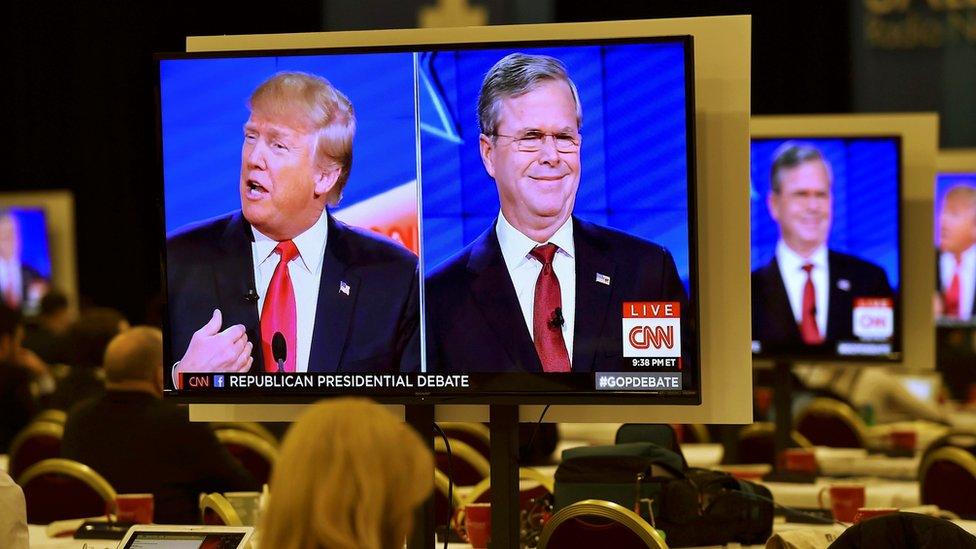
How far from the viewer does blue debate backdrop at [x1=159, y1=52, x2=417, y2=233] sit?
346 centimetres

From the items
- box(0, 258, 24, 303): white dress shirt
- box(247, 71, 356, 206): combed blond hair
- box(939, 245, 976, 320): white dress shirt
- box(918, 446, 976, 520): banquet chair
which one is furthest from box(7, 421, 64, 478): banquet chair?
box(0, 258, 24, 303): white dress shirt

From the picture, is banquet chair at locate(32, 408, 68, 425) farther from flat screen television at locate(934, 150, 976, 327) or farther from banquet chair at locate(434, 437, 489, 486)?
flat screen television at locate(934, 150, 976, 327)

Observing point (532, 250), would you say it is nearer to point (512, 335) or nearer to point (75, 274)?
point (512, 335)

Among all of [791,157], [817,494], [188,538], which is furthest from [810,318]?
[188,538]

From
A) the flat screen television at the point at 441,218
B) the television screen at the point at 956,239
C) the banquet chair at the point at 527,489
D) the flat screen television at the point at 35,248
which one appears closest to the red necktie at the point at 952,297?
the television screen at the point at 956,239

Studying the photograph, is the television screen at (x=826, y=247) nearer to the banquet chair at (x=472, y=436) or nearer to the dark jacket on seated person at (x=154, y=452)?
the banquet chair at (x=472, y=436)

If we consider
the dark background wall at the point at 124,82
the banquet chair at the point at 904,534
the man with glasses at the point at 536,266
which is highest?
the dark background wall at the point at 124,82

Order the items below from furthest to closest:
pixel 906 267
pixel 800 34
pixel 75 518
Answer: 1. pixel 800 34
2. pixel 906 267
3. pixel 75 518

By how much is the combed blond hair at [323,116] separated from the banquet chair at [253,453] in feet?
9.84

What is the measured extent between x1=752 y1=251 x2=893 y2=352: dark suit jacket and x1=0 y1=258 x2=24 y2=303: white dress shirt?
10040mm

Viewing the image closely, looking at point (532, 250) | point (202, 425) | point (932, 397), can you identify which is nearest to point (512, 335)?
point (532, 250)

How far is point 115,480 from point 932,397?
5.71 meters

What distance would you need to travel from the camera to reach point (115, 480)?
5.56 metres

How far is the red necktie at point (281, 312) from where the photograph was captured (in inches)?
137
